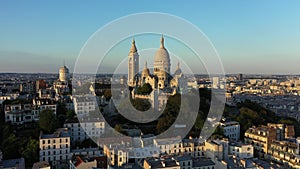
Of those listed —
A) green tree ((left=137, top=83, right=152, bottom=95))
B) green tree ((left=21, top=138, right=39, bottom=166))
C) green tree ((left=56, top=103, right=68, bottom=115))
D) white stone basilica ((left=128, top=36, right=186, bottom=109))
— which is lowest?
green tree ((left=21, top=138, right=39, bottom=166))

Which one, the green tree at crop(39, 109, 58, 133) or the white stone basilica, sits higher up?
the white stone basilica

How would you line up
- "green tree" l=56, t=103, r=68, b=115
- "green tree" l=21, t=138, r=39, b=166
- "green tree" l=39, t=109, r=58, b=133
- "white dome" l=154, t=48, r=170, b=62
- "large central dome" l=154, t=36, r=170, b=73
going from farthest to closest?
"white dome" l=154, t=48, r=170, b=62
"large central dome" l=154, t=36, r=170, b=73
"green tree" l=56, t=103, r=68, b=115
"green tree" l=39, t=109, r=58, b=133
"green tree" l=21, t=138, r=39, b=166

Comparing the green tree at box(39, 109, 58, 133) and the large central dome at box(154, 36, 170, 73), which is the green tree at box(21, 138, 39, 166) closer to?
the green tree at box(39, 109, 58, 133)

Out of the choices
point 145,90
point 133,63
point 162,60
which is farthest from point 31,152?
point 162,60

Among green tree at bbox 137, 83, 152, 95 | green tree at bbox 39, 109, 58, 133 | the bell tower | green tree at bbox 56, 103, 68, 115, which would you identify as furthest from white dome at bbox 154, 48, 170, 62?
green tree at bbox 39, 109, 58, 133

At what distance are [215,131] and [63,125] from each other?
6.45 m

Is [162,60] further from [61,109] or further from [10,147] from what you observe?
[10,147]

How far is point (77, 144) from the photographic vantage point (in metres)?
11.0

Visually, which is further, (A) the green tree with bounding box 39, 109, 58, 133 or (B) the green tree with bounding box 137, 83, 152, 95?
(B) the green tree with bounding box 137, 83, 152, 95

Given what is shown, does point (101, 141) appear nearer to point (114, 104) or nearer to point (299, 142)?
point (114, 104)

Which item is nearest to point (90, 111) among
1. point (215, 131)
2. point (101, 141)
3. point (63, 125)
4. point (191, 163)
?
point (63, 125)

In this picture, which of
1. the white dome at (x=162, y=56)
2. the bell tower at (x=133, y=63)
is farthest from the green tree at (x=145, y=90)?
the white dome at (x=162, y=56)

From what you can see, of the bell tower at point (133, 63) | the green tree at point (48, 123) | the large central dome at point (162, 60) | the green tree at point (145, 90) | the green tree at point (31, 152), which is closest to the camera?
the green tree at point (31, 152)

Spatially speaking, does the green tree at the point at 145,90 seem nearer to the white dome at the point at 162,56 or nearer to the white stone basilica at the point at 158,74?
the white stone basilica at the point at 158,74
